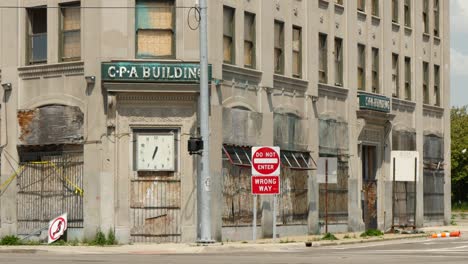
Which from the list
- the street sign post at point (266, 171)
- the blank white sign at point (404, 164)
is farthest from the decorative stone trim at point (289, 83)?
the street sign post at point (266, 171)

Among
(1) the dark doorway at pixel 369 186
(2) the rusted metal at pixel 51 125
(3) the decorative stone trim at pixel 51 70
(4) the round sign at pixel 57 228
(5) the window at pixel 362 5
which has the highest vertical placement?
(5) the window at pixel 362 5

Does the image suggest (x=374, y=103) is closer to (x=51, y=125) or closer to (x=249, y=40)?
(x=249, y=40)

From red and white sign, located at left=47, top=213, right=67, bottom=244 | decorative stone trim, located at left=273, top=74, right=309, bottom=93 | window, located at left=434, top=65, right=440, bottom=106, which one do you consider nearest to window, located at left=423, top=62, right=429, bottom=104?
window, located at left=434, top=65, right=440, bottom=106

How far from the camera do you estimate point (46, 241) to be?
38250 mm

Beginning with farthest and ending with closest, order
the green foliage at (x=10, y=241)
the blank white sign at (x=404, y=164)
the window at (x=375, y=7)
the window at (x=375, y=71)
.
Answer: the window at (x=375, y=7) < the window at (x=375, y=71) < the blank white sign at (x=404, y=164) < the green foliage at (x=10, y=241)

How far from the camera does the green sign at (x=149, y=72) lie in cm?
3688

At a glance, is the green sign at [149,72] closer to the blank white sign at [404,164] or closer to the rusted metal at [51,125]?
the rusted metal at [51,125]

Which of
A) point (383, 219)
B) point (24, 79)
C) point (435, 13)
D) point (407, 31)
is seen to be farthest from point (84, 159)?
point (435, 13)

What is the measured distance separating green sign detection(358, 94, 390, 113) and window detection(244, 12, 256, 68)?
911 centimetres

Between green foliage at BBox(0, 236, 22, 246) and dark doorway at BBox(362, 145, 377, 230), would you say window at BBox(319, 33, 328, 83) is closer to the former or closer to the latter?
dark doorway at BBox(362, 145, 377, 230)

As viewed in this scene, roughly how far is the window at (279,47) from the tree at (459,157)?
68224 millimetres

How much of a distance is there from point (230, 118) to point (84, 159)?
5492 millimetres

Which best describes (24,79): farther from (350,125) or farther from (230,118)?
(350,125)

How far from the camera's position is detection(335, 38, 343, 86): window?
159 ft
